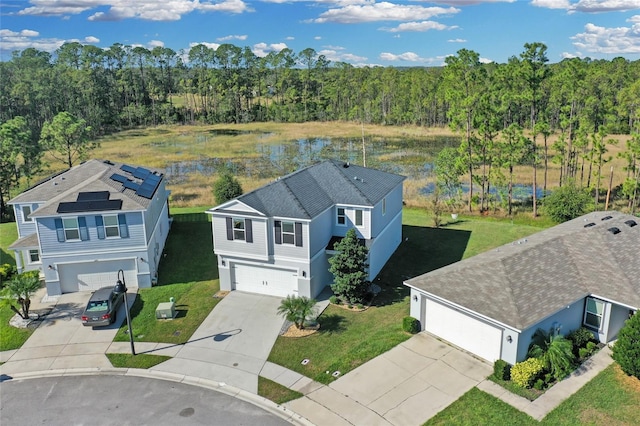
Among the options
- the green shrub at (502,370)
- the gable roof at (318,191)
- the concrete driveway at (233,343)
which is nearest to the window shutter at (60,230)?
the gable roof at (318,191)

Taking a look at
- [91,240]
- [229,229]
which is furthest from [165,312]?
[91,240]

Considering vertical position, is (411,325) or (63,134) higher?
(63,134)

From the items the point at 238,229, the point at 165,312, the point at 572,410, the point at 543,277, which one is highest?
the point at 238,229

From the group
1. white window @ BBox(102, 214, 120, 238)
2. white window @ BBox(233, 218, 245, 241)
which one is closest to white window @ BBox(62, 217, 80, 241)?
white window @ BBox(102, 214, 120, 238)

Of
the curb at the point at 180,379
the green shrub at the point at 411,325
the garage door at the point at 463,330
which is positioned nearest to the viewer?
the curb at the point at 180,379

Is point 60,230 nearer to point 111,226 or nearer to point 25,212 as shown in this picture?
point 111,226

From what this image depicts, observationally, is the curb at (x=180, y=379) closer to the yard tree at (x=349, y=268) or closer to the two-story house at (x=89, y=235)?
the two-story house at (x=89, y=235)
